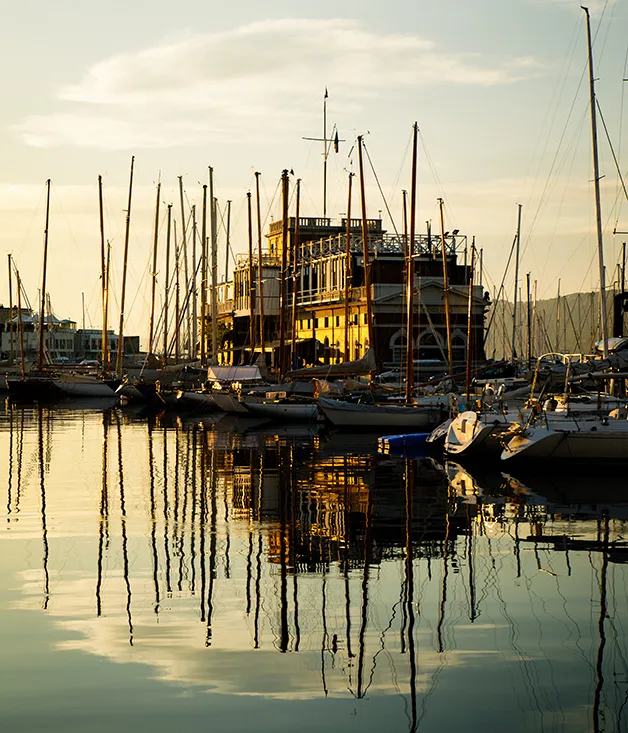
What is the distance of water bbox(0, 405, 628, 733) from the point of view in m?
11.7

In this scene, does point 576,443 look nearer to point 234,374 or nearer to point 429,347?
point 234,374

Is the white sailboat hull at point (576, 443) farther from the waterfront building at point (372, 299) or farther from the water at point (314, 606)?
the waterfront building at point (372, 299)

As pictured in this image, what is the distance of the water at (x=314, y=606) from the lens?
11734mm

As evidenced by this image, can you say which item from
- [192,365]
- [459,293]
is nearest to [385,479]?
[192,365]

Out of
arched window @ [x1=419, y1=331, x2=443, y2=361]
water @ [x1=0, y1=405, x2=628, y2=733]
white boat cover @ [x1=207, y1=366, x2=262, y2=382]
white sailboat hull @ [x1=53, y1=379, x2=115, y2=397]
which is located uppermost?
arched window @ [x1=419, y1=331, x2=443, y2=361]


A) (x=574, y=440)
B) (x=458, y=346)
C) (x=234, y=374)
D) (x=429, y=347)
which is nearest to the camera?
(x=574, y=440)

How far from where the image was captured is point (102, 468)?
36938 millimetres

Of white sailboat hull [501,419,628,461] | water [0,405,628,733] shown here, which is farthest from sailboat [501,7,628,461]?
water [0,405,628,733]

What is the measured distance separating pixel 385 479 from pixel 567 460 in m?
5.69

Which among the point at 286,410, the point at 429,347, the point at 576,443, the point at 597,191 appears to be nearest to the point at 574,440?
the point at 576,443

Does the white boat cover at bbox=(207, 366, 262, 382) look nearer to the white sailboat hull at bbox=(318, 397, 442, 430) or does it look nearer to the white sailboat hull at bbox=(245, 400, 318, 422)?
the white sailboat hull at bbox=(245, 400, 318, 422)

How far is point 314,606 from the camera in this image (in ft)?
52.3

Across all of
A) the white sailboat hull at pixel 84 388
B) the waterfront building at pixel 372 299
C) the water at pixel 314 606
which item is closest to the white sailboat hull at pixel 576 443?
the water at pixel 314 606

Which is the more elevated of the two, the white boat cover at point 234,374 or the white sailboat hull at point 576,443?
the white boat cover at point 234,374
